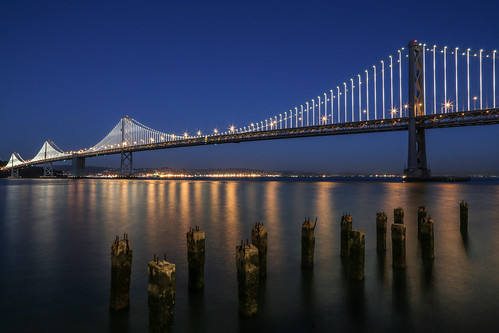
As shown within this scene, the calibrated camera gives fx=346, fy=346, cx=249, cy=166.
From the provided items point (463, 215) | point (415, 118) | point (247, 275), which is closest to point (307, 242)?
point (247, 275)

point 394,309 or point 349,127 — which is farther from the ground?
point 349,127

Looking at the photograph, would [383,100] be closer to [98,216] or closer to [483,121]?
[483,121]

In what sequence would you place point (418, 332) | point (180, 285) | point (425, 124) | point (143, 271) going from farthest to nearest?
point (425, 124)
point (143, 271)
point (180, 285)
point (418, 332)

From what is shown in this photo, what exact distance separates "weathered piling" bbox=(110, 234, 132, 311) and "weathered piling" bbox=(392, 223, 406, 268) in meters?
4.27

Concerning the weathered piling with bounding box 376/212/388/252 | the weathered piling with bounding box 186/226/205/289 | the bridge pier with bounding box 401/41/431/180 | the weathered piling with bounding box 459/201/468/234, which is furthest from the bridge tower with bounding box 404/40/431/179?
the weathered piling with bounding box 186/226/205/289

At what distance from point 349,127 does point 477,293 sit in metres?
46.5

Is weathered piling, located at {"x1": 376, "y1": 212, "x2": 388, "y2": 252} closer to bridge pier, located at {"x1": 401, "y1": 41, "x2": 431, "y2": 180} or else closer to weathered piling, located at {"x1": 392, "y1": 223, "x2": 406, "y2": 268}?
weathered piling, located at {"x1": 392, "y1": 223, "x2": 406, "y2": 268}

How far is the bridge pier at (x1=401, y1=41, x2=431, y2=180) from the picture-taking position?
4334 cm

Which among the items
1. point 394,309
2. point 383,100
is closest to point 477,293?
point 394,309

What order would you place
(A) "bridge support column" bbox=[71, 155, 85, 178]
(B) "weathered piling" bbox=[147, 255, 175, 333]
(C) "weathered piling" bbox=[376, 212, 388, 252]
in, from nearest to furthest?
1. (B) "weathered piling" bbox=[147, 255, 175, 333]
2. (C) "weathered piling" bbox=[376, 212, 388, 252]
3. (A) "bridge support column" bbox=[71, 155, 85, 178]

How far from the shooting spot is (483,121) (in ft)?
127

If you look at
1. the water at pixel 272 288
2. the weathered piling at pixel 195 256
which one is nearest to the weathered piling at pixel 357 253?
the water at pixel 272 288

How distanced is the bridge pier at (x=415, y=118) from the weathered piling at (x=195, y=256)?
140ft

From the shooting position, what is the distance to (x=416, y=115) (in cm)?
4503
